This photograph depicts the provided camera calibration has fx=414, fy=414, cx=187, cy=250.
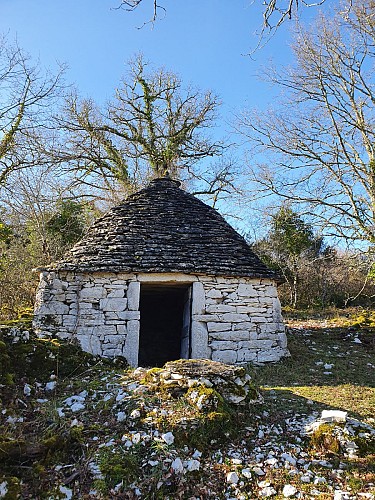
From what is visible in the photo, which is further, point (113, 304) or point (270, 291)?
point (270, 291)

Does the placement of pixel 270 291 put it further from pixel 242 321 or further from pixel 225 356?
pixel 225 356

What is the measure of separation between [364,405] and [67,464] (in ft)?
11.8

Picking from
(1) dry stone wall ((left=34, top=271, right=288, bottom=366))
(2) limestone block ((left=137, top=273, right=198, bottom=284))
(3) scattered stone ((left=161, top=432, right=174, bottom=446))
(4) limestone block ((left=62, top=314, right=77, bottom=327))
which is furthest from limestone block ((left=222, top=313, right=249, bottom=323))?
(3) scattered stone ((left=161, top=432, right=174, bottom=446))

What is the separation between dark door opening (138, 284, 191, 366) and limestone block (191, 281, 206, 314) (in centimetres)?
154

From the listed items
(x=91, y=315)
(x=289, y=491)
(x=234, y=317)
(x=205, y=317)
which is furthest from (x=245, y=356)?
(x=289, y=491)

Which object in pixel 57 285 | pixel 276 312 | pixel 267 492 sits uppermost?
pixel 57 285

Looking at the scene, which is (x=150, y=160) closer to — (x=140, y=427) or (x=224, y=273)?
(x=224, y=273)

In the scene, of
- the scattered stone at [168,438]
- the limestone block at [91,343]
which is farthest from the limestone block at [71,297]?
the scattered stone at [168,438]

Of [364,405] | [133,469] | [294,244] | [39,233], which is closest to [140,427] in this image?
[133,469]

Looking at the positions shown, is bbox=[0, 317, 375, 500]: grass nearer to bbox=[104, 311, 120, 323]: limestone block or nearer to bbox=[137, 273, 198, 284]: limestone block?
bbox=[104, 311, 120, 323]: limestone block

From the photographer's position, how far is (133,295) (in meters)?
7.64

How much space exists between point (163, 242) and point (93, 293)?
1.77 meters

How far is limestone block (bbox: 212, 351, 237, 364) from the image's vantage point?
7.62m

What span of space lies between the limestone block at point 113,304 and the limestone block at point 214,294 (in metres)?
1.59
